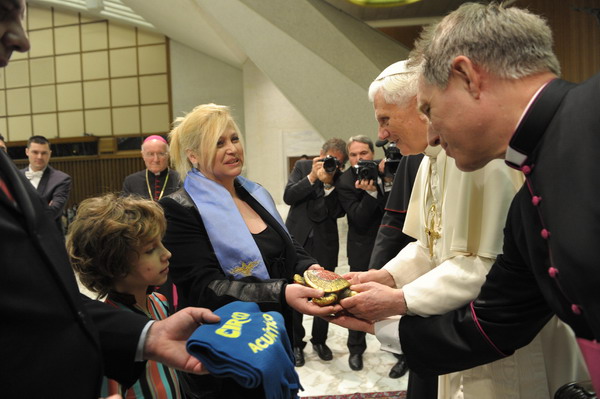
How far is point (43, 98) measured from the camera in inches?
572

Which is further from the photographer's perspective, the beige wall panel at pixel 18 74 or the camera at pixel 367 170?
the beige wall panel at pixel 18 74

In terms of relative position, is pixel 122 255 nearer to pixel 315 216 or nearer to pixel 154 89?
pixel 315 216

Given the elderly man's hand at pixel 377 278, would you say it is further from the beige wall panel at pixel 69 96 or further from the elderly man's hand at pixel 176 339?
the beige wall panel at pixel 69 96

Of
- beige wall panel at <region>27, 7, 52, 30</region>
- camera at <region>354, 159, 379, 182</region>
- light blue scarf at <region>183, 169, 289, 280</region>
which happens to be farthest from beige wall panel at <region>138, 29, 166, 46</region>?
light blue scarf at <region>183, 169, 289, 280</region>

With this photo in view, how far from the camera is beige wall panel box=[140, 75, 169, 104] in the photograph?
1378 centimetres

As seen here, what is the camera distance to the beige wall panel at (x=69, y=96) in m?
14.3

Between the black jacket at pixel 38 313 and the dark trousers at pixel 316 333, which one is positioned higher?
the black jacket at pixel 38 313

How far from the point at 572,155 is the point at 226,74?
13271mm

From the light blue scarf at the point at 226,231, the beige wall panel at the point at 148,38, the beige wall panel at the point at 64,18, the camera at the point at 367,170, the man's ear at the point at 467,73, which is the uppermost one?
the beige wall panel at the point at 64,18

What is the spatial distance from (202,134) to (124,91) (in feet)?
43.7

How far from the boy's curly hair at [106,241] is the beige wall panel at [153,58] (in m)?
13.2

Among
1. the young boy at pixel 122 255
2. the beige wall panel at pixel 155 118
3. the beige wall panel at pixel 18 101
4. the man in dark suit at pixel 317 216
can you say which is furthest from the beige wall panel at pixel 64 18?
the young boy at pixel 122 255

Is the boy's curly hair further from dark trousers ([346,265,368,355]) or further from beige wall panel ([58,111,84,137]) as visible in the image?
beige wall panel ([58,111,84,137])

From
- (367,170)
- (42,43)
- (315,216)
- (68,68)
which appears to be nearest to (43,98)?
(68,68)
